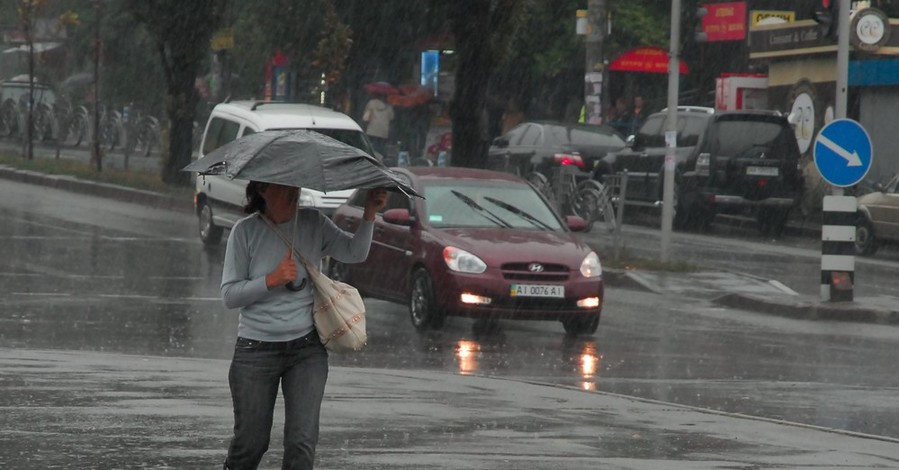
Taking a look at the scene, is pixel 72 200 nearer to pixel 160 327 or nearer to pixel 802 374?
pixel 160 327

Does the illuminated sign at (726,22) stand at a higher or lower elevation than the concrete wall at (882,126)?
higher

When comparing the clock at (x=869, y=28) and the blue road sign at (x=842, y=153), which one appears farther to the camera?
the clock at (x=869, y=28)

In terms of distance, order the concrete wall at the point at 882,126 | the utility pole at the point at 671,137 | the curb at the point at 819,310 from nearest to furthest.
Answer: the curb at the point at 819,310, the utility pole at the point at 671,137, the concrete wall at the point at 882,126

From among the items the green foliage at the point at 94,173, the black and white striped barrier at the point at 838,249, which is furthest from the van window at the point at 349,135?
the green foliage at the point at 94,173

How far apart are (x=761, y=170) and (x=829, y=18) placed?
10.5 meters

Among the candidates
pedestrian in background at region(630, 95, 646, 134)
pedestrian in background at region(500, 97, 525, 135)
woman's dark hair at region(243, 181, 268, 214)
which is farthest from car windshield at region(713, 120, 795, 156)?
woman's dark hair at region(243, 181, 268, 214)

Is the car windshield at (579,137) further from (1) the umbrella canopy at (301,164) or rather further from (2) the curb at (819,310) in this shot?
(1) the umbrella canopy at (301,164)

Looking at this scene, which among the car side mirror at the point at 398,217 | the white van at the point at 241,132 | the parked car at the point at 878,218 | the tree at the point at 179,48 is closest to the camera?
the car side mirror at the point at 398,217

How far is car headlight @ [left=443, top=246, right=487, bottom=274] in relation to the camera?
15414 millimetres

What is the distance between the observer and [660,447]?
932cm

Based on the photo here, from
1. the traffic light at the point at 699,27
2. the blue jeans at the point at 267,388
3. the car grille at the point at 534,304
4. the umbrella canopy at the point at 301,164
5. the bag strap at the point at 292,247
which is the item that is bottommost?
the car grille at the point at 534,304

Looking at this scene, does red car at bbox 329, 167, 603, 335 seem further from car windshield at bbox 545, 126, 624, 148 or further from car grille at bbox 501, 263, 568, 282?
car windshield at bbox 545, 126, 624, 148

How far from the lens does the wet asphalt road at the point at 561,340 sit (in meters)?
12.4

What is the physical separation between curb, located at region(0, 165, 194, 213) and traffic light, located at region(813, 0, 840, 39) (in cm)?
1355
